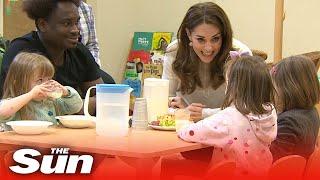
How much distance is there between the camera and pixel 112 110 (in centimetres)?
192

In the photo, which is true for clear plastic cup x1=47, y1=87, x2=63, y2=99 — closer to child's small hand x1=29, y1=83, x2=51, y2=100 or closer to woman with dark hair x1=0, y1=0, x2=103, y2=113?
child's small hand x1=29, y1=83, x2=51, y2=100

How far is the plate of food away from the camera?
211 cm

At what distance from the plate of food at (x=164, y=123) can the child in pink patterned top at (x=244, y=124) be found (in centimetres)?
20

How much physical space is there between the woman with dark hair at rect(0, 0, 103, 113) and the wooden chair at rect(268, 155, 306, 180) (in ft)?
3.25

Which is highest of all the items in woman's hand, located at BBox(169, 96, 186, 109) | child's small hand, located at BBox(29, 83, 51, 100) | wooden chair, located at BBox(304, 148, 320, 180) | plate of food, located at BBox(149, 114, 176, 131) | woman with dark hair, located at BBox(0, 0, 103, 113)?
woman with dark hair, located at BBox(0, 0, 103, 113)

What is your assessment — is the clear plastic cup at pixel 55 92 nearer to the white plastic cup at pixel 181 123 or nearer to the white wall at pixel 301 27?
the white plastic cup at pixel 181 123

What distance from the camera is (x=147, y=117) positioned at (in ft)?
7.07

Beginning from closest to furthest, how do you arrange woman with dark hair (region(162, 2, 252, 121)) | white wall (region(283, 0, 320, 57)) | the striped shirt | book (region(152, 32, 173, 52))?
1. woman with dark hair (region(162, 2, 252, 121))
2. the striped shirt
3. white wall (region(283, 0, 320, 57))
4. book (region(152, 32, 173, 52))

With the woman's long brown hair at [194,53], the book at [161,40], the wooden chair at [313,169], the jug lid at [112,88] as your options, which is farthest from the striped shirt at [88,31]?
the book at [161,40]

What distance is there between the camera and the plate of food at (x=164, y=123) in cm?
211

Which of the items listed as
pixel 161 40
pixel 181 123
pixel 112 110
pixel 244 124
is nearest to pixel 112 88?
pixel 112 110

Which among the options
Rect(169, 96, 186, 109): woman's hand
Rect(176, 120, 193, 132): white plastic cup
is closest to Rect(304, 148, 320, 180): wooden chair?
Rect(176, 120, 193, 132): white plastic cup

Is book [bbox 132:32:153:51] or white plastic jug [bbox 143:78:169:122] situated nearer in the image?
white plastic jug [bbox 143:78:169:122]

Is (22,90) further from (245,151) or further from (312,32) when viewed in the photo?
(312,32)
